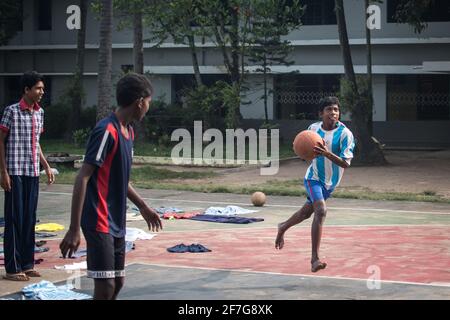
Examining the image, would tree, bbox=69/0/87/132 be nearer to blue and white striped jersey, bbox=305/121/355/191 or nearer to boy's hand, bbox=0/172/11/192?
blue and white striped jersey, bbox=305/121/355/191

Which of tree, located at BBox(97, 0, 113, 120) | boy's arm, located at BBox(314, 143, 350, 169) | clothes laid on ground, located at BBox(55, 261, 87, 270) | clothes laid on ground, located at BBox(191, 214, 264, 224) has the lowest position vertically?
clothes laid on ground, located at BBox(191, 214, 264, 224)

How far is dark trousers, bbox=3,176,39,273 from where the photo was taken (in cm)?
957

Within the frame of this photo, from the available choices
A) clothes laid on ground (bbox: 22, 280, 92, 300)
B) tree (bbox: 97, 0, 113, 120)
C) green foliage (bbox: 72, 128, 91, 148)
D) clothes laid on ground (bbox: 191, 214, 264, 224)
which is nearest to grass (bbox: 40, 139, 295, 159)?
green foliage (bbox: 72, 128, 91, 148)

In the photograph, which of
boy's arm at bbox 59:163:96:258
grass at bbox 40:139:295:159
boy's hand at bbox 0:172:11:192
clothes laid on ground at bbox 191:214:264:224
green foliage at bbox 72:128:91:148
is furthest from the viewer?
green foliage at bbox 72:128:91:148

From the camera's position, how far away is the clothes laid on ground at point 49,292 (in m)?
8.59

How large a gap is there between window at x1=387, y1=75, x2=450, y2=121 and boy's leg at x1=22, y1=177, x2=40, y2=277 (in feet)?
90.0

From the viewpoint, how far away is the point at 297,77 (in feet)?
120

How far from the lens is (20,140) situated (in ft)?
31.9

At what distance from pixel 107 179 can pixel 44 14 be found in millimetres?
36588

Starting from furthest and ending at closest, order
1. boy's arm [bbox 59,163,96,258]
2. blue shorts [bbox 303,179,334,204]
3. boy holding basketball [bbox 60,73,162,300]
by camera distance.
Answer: blue shorts [bbox 303,179,334,204], boy holding basketball [bbox 60,73,162,300], boy's arm [bbox 59,163,96,258]

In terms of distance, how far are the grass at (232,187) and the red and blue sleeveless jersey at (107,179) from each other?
Result: 39.5 feet

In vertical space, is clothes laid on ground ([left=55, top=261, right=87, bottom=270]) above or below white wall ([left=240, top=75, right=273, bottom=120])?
below

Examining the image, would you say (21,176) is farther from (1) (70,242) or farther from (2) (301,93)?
(2) (301,93)
